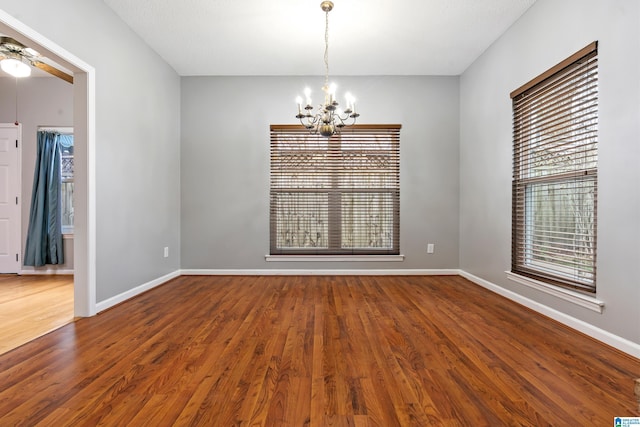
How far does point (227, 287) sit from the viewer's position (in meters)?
3.79

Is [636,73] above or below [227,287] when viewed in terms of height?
above

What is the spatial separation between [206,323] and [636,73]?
3.40 meters

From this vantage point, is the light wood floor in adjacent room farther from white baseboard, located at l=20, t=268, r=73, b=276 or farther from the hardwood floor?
the hardwood floor

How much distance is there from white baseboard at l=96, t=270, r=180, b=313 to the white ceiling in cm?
273

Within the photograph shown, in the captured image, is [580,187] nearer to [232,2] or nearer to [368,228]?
[368,228]

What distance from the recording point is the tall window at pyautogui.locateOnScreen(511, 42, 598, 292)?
2354 millimetres

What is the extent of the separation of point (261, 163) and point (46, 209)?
3119 mm

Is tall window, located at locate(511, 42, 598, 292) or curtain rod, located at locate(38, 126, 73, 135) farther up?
curtain rod, located at locate(38, 126, 73, 135)

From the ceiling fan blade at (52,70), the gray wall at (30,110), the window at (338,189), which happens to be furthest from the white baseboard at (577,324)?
the gray wall at (30,110)

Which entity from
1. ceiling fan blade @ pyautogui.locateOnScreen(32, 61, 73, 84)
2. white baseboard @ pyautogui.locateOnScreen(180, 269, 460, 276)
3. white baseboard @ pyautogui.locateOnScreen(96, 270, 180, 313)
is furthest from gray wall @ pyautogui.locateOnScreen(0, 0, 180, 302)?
white baseboard @ pyautogui.locateOnScreen(180, 269, 460, 276)

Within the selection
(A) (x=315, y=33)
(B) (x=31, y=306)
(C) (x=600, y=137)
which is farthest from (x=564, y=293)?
(B) (x=31, y=306)

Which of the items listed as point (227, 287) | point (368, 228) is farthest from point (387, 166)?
point (227, 287)

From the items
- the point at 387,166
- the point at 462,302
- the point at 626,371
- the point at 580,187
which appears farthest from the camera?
the point at 387,166

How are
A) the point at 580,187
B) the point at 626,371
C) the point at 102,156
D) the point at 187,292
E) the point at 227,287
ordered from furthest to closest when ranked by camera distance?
the point at 227,287
the point at 187,292
the point at 102,156
the point at 580,187
the point at 626,371
